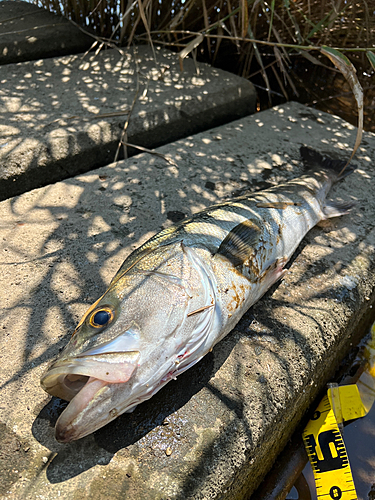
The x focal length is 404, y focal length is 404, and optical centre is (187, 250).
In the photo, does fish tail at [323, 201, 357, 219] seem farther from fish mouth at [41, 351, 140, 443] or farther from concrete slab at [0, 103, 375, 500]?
fish mouth at [41, 351, 140, 443]

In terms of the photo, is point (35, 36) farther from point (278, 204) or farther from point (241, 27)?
point (278, 204)

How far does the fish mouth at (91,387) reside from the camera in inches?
60.2

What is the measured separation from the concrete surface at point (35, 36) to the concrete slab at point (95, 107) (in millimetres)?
270

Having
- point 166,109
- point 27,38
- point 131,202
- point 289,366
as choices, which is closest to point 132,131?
point 166,109

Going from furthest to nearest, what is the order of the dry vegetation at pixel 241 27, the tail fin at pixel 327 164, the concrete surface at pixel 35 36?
the dry vegetation at pixel 241 27
the concrete surface at pixel 35 36
the tail fin at pixel 327 164

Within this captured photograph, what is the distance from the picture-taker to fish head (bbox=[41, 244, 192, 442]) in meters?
1.54

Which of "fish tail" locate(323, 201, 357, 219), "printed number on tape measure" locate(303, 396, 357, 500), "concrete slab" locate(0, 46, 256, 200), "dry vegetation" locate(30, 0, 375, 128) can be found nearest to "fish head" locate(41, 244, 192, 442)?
"printed number on tape measure" locate(303, 396, 357, 500)

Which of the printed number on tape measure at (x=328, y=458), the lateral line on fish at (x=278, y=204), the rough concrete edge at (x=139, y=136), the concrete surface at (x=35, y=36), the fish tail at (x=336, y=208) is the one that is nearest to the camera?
the printed number on tape measure at (x=328, y=458)

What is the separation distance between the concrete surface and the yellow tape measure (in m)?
4.70

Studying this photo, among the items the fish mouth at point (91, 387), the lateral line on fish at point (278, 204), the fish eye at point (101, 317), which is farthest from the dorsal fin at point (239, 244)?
the fish mouth at point (91, 387)

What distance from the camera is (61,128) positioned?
11.5ft

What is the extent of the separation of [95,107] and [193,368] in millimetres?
2827

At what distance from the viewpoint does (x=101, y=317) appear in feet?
5.66

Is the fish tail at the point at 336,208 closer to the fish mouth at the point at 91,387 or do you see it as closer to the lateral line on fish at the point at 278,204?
the lateral line on fish at the point at 278,204
